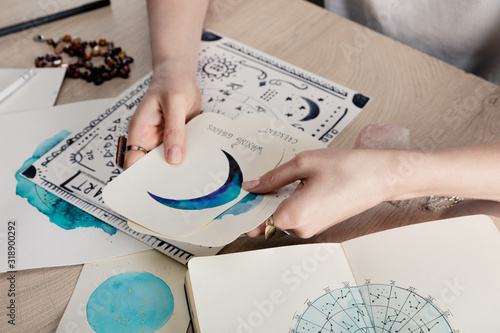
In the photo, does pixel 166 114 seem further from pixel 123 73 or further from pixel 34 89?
pixel 34 89

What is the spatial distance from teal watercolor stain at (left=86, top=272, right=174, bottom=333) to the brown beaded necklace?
463 millimetres

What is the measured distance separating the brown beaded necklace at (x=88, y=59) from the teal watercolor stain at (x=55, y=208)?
24 centimetres

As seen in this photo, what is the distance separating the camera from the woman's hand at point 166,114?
0.73 m

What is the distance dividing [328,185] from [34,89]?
2.16 ft

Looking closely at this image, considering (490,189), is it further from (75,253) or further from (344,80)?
(75,253)

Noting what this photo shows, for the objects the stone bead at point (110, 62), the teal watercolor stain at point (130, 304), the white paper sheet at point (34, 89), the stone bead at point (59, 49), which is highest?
the stone bead at point (110, 62)

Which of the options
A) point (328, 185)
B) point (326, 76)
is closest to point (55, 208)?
point (328, 185)

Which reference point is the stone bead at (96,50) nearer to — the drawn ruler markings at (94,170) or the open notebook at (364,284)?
the drawn ruler markings at (94,170)

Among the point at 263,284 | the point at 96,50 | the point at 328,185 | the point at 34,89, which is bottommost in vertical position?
the point at 34,89

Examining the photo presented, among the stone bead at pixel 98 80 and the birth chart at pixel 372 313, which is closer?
the birth chart at pixel 372 313

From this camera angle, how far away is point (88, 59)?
0.98 m

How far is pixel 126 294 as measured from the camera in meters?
0.63

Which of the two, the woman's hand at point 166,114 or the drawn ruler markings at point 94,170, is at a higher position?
the woman's hand at point 166,114

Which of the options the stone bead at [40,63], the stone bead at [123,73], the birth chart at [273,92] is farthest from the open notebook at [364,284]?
the stone bead at [40,63]
